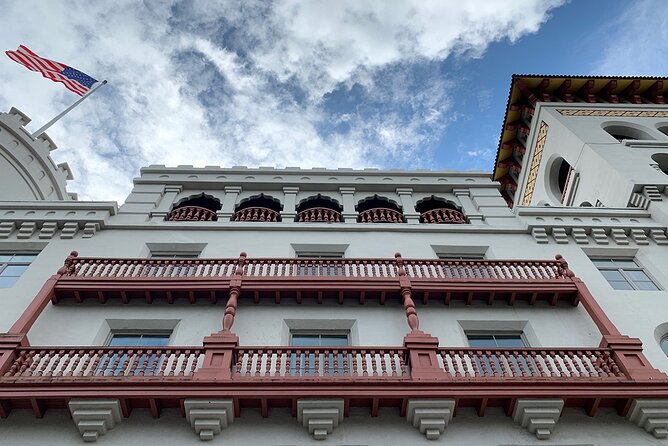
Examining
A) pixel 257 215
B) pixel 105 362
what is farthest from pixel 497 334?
pixel 105 362

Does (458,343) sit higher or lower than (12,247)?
lower

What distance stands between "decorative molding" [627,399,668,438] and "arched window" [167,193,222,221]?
14555 millimetres

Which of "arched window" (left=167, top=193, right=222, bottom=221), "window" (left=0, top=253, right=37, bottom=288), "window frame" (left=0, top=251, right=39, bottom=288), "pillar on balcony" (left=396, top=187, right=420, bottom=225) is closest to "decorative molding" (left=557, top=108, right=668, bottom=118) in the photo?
"pillar on balcony" (left=396, top=187, right=420, bottom=225)

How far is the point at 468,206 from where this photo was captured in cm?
2173

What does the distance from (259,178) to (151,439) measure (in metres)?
13.3

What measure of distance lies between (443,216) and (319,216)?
4.70m

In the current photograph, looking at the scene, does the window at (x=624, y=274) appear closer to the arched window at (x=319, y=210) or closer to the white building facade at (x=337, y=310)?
the white building facade at (x=337, y=310)

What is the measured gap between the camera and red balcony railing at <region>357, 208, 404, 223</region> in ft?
67.8

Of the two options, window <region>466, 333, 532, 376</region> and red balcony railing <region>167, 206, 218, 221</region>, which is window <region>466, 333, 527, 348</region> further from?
red balcony railing <region>167, 206, 218, 221</region>

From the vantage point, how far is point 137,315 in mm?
14844

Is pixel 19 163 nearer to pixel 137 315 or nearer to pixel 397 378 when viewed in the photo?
pixel 137 315

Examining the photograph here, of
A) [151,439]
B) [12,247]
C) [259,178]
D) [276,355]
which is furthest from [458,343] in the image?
[12,247]

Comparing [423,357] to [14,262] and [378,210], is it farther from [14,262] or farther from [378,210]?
[14,262]

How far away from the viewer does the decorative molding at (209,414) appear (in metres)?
11.2
